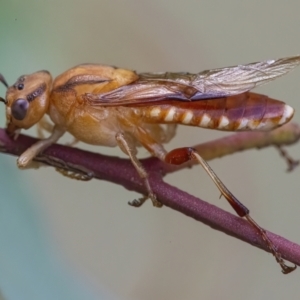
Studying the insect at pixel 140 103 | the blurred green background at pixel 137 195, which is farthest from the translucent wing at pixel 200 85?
the blurred green background at pixel 137 195

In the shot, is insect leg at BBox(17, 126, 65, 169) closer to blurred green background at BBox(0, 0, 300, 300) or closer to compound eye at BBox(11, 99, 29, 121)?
compound eye at BBox(11, 99, 29, 121)

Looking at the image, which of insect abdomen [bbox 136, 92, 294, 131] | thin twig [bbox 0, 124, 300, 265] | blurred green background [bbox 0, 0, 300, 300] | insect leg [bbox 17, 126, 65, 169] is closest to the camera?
thin twig [bbox 0, 124, 300, 265]

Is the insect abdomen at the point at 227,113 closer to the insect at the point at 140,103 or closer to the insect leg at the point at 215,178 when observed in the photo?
the insect at the point at 140,103

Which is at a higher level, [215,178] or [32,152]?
[32,152]

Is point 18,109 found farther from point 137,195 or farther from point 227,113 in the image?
point 137,195

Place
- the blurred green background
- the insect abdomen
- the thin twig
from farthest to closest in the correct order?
the blurred green background → the insect abdomen → the thin twig

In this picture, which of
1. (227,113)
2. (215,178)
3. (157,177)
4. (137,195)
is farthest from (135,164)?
(137,195)

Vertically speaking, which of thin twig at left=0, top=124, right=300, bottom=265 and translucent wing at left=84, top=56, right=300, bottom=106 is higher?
translucent wing at left=84, top=56, right=300, bottom=106

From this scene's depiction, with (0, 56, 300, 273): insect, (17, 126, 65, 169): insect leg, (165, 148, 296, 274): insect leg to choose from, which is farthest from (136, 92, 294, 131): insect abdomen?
(17, 126, 65, 169): insect leg
